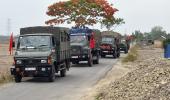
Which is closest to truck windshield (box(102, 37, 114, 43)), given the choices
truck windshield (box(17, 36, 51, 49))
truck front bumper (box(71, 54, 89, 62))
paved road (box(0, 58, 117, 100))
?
truck front bumper (box(71, 54, 89, 62))

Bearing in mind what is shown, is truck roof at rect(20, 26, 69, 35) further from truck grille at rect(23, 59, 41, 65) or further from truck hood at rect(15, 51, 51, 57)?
truck grille at rect(23, 59, 41, 65)

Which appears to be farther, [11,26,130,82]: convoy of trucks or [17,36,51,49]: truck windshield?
[17,36,51,49]: truck windshield

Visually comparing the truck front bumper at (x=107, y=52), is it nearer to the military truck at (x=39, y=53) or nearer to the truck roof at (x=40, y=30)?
the military truck at (x=39, y=53)

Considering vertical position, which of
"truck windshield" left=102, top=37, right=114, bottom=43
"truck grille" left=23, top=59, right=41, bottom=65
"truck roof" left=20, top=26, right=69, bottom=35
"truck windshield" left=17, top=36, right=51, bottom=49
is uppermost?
"truck roof" left=20, top=26, right=69, bottom=35

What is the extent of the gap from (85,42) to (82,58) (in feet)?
3.76

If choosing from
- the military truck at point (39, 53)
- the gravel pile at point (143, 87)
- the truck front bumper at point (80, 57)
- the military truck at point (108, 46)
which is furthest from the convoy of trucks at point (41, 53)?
the military truck at point (108, 46)

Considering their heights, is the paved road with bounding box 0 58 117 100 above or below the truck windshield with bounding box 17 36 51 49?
below

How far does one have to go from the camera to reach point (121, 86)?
52.9 feet

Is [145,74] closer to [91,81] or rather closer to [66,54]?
[91,81]

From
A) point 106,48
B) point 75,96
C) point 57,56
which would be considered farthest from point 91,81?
point 106,48

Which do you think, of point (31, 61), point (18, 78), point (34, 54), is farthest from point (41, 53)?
point (18, 78)

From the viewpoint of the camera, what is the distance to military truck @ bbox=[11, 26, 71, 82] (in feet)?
72.5

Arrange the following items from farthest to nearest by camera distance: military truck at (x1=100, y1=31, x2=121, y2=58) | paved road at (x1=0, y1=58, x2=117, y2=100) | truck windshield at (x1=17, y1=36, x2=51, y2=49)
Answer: military truck at (x1=100, y1=31, x2=121, y2=58), truck windshield at (x1=17, y1=36, x2=51, y2=49), paved road at (x1=0, y1=58, x2=117, y2=100)

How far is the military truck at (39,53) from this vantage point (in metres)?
22.1
